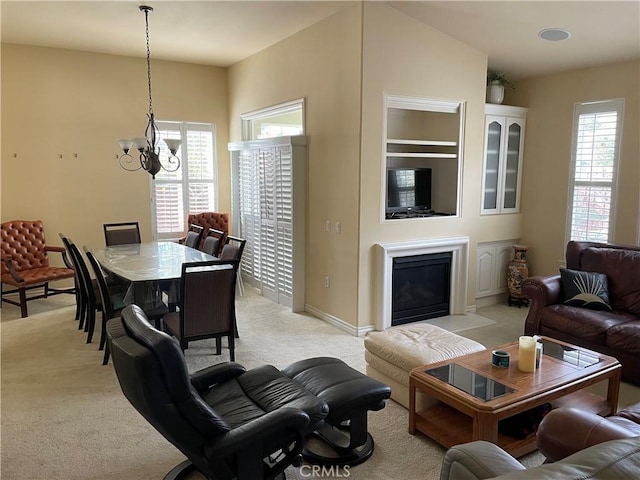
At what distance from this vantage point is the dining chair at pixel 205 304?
366cm

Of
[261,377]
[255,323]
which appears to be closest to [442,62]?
[255,323]

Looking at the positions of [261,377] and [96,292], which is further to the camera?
[96,292]

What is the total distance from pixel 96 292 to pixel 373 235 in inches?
107

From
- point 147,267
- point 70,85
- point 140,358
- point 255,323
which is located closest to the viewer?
point 140,358

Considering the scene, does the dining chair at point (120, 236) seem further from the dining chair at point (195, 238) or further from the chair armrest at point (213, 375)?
the chair armrest at point (213, 375)

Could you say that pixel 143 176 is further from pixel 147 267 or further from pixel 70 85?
pixel 147 267

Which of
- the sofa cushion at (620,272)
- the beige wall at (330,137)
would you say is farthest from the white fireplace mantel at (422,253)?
the sofa cushion at (620,272)

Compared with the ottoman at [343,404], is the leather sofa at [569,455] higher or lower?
higher

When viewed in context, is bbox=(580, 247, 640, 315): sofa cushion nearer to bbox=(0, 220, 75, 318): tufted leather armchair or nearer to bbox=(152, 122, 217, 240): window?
bbox=(152, 122, 217, 240): window

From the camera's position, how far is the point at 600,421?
6.39 feet

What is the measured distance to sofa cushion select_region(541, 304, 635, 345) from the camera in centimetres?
378

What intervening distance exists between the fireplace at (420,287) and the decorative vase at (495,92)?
6.46 feet

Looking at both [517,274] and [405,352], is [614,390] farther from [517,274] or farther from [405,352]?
[517,274]

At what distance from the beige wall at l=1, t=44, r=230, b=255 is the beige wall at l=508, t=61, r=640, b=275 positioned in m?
4.73
